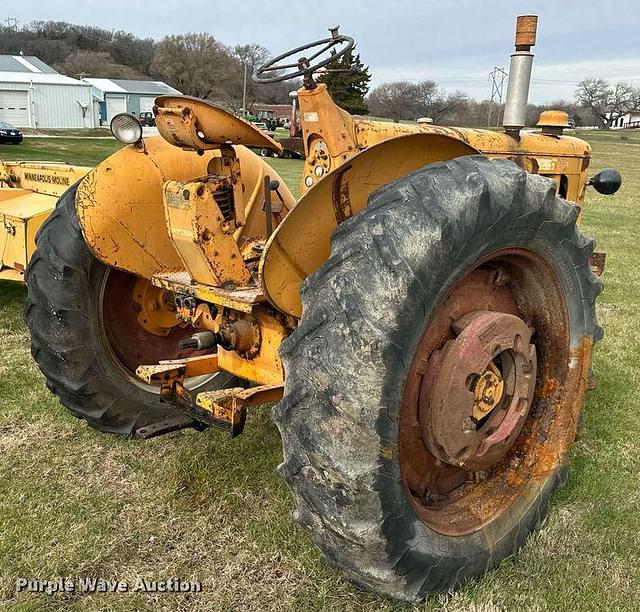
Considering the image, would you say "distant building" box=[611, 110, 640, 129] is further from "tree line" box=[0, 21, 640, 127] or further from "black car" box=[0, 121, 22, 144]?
"black car" box=[0, 121, 22, 144]

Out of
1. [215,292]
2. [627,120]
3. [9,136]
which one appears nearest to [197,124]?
[215,292]

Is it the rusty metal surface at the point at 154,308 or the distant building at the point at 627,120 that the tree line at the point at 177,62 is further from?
the rusty metal surface at the point at 154,308

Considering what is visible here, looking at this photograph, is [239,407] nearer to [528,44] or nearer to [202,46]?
[528,44]

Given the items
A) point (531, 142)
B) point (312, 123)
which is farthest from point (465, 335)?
point (531, 142)

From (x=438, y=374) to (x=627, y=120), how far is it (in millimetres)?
89849

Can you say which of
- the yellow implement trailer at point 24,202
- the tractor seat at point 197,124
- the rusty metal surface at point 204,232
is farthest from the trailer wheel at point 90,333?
the yellow implement trailer at point 24,202

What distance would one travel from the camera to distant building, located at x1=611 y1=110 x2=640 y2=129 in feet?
256

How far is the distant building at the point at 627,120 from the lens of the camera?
256 feet

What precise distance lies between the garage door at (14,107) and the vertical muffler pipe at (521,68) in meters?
52.6

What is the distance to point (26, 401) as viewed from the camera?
4188 mm

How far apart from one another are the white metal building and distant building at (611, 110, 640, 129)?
61952mm

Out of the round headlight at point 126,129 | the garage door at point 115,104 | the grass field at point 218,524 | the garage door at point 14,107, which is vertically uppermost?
the garage door at point 115,104

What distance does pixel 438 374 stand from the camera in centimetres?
217

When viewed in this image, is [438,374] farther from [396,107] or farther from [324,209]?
[396,107]
